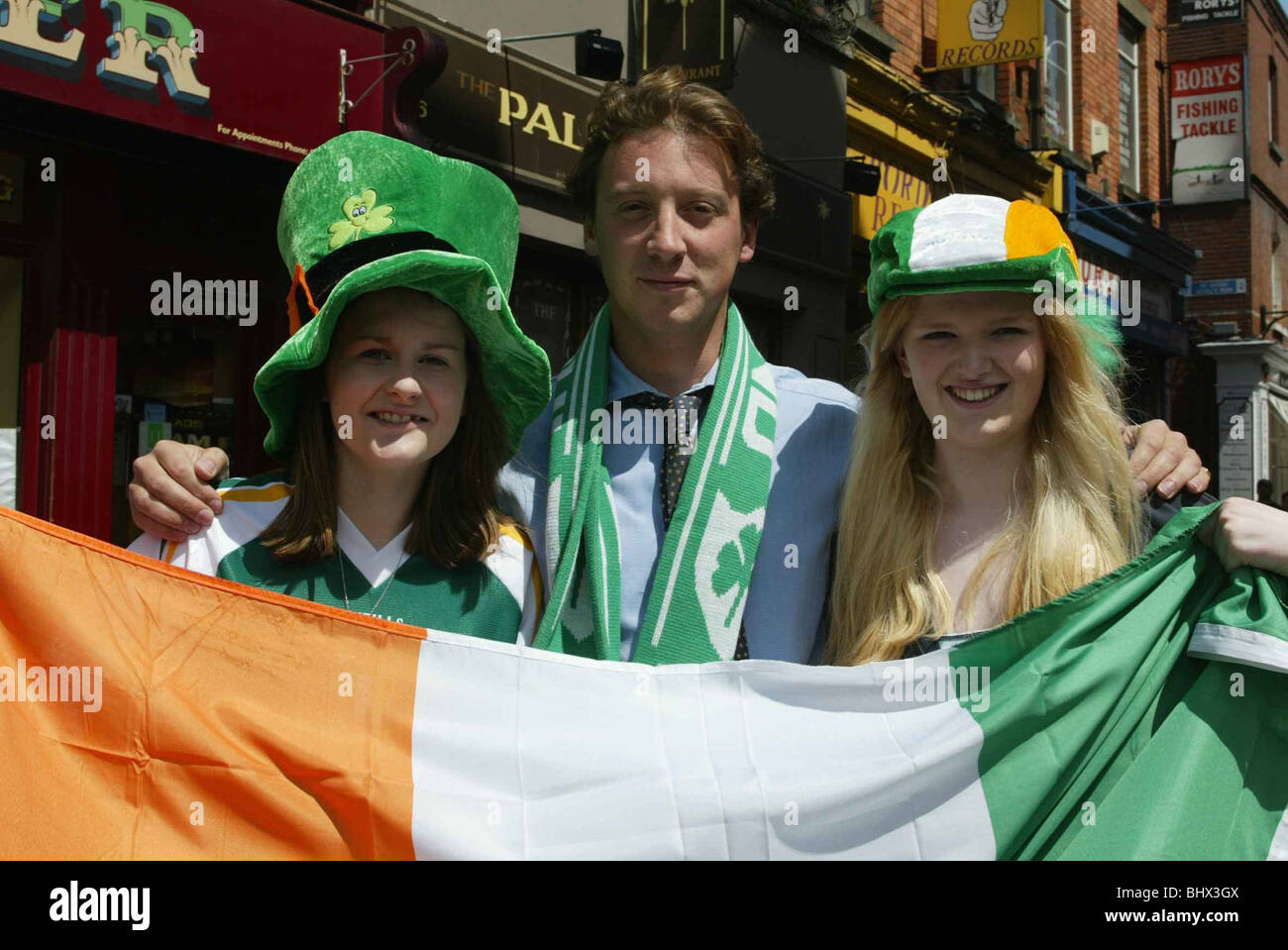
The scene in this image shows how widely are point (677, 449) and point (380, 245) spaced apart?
0.78 m

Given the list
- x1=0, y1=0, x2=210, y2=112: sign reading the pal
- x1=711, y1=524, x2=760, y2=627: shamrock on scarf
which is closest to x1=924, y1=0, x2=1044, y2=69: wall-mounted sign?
x1=0, y1=0, x2=210, y2=112: sign reading the pal

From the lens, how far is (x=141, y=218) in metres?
5.45

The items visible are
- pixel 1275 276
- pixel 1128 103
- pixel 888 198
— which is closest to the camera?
pixel 888 198

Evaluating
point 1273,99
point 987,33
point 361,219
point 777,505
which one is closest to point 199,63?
point 361,219

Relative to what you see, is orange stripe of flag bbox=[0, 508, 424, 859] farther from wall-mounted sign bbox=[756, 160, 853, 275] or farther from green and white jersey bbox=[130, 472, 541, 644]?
wall-mounted sign bbox=[756, 160, 853, 275]

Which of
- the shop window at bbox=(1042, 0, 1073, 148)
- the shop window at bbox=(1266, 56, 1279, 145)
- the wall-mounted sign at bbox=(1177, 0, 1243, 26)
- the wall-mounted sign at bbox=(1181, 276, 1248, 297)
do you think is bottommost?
the wall-mounted sign at bbox=(1181, 276, 1248, 297)

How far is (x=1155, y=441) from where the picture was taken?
7.42 feet

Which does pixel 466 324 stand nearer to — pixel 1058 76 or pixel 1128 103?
pixel 1058 76

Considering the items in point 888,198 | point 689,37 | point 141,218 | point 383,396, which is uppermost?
point 689,37

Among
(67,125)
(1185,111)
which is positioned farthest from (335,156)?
(1185,111)

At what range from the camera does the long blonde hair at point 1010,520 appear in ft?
7.07

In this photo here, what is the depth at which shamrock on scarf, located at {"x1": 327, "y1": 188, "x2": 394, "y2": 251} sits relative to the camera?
2.15m

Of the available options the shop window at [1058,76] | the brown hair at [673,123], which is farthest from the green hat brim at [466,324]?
the shop window at [1058,76]

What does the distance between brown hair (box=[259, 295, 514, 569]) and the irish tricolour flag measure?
9.2 inches
